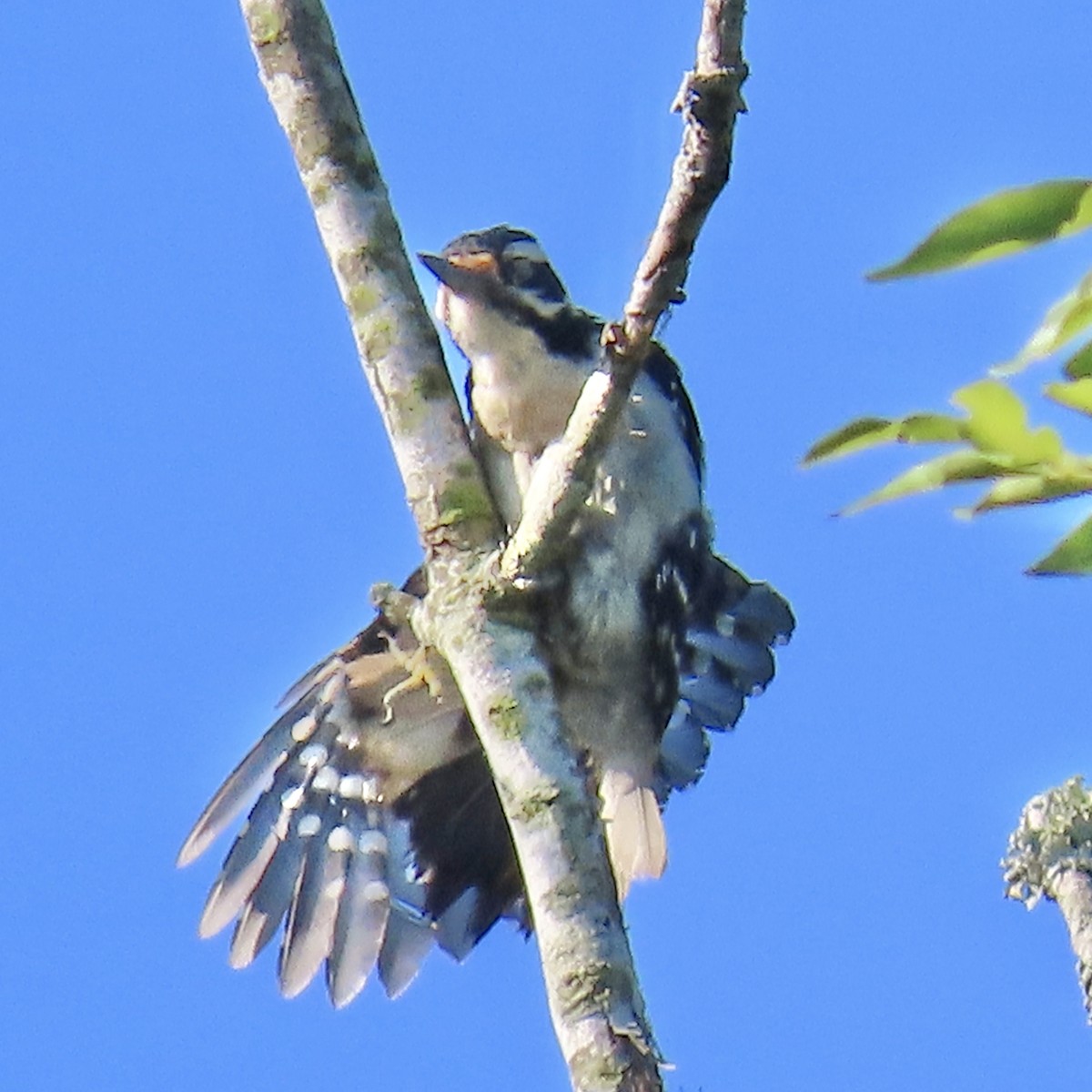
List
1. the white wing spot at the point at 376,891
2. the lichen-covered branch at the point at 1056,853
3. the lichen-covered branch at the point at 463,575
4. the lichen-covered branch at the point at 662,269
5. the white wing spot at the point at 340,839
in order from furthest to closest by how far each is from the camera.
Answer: the white wing spot at the point at 340,839
the white wing spot at the point at 376,891
the lichen-covered branch at the point at 463,575
the lichen-covered branch at the point at 1056,853
the lichen-covered branch at the point at 662,269

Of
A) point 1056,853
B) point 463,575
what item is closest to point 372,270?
point 463,575

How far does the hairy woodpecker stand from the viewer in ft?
12.0

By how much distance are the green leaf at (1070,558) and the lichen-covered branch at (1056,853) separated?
112 cm

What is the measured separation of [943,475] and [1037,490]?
1.7 inches

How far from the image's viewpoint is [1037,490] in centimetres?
87

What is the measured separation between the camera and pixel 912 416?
0.90m

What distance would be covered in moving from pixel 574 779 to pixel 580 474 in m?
0.38

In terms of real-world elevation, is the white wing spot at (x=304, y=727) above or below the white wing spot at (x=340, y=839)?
above

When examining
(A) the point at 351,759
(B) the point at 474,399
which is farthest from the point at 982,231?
(A) the point at 351,759

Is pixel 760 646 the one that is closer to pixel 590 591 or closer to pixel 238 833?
pixel 590 591

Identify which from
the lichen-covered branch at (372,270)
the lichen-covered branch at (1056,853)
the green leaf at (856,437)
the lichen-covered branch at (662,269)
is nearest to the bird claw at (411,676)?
the lichen-covered branch at (372,270)

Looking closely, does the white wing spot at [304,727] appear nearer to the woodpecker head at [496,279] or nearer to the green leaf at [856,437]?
the woodpecker head at [496,279]

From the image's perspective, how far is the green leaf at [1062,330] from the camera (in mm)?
A: 873

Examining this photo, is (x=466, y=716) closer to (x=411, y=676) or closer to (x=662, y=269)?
(x=411, y=676)
